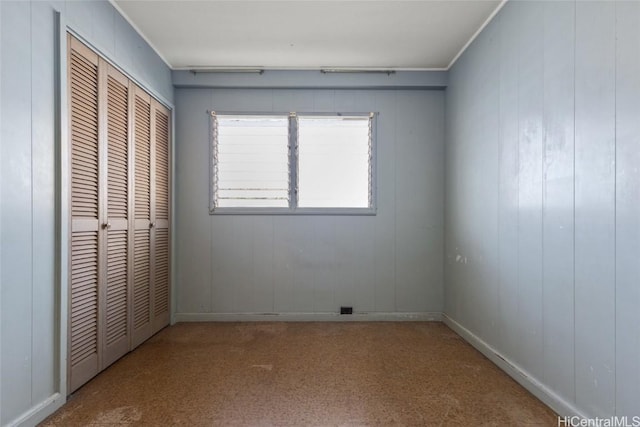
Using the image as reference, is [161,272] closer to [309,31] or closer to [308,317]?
[308,317]

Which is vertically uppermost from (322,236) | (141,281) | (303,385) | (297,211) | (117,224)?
(297,211)

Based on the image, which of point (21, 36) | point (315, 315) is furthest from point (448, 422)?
point (21, 36)

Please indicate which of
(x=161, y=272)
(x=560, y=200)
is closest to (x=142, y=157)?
(x=161, y=272)

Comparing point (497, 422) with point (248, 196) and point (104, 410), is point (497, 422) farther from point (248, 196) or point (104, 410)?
point (248, 196)

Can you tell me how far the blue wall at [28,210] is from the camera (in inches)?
62.2

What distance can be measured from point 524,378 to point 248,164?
3.00 metres

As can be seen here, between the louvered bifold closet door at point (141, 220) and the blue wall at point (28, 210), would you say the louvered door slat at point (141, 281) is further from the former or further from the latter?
the blue wall at point (28, 210)

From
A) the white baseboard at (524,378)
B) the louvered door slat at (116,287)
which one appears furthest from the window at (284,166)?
the white baseboard at (524,378)

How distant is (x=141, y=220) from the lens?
287 centimetres

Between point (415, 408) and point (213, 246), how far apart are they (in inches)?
96.8

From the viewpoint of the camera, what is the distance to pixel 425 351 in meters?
2.76

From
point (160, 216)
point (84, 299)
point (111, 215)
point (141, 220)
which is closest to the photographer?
point (84, 299)

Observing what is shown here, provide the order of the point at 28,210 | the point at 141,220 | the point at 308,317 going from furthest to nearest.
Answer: the point at 308,317 → the point at 141,220 → the point at 28,210

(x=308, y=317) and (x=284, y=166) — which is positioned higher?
(x=284, y=166)
